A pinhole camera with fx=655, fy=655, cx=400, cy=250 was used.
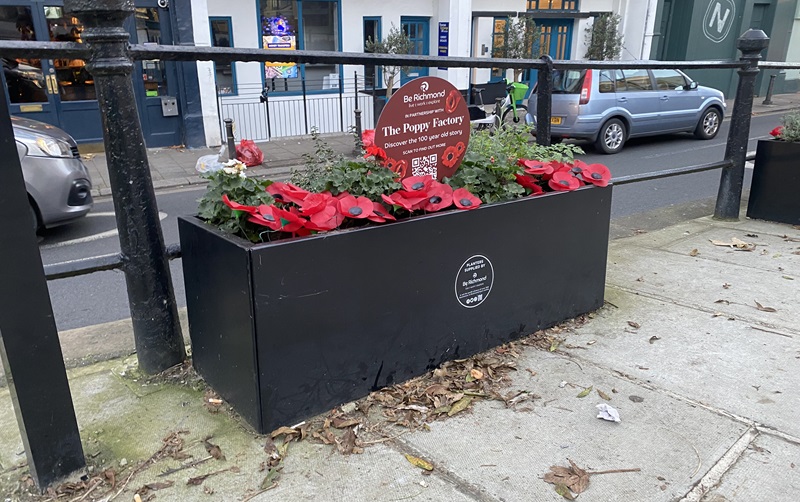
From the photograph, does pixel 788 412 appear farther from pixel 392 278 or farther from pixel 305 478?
pixel 305 478

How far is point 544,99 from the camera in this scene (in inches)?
161

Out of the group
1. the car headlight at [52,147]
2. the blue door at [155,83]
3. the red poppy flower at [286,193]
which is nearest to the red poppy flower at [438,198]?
the red poppy flower at [286,193]

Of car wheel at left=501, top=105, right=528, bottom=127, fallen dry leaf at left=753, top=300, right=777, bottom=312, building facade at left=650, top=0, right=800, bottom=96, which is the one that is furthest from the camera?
building facade at left=650, top=0, right=800, bottom=96

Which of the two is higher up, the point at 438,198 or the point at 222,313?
the point at 438,198

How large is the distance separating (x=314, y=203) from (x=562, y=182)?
1.51 m

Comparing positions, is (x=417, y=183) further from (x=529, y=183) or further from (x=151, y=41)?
(x=151, y=41)

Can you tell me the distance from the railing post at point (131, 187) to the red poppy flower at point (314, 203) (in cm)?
69

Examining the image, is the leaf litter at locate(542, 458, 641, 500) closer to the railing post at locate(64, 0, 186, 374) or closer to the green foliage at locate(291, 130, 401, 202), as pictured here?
the green foliage at locate(291, 130, 401, 202)

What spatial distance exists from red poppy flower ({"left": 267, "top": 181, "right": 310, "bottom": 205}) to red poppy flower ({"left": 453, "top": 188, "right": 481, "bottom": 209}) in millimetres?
715

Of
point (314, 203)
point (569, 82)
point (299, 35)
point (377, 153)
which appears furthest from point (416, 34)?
point (314, 203)

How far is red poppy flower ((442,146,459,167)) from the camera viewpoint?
134 inches

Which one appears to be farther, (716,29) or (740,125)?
(716,29)

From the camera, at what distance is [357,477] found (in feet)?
7.87

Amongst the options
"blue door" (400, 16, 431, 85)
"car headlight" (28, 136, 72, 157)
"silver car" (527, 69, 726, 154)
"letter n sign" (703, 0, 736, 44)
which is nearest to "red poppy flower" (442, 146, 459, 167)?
"car headlight" (28, 136, 72, 157)
